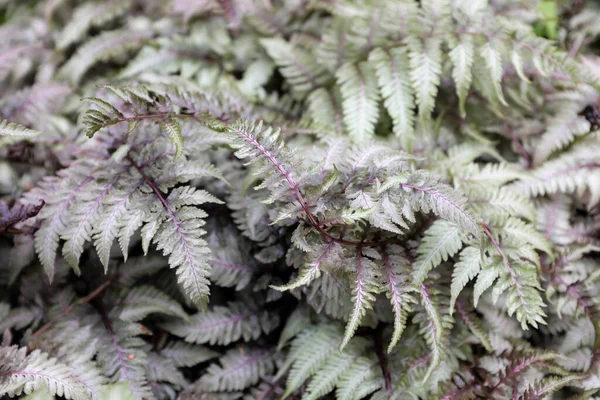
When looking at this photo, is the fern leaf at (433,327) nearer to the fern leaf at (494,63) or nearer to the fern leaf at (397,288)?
the fern leaf at (397,288)

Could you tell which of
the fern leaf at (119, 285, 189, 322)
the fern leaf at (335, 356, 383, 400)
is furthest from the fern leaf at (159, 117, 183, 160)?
the fern leaf at (335, 356, 383, 400)

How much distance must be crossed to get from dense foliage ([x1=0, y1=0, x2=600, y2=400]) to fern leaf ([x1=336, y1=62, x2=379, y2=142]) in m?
0.01

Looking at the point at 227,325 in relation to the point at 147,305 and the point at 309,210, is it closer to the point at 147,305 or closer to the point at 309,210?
the point at 147,305

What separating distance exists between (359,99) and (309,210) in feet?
2.77

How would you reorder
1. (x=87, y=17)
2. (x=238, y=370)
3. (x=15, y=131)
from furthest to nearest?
(x=87, y=17), (x=238, y=370), (x=15, y=131)

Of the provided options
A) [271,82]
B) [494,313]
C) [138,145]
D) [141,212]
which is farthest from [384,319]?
[271,82]

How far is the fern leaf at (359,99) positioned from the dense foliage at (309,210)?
0.01 m

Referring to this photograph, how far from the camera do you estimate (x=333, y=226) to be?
1738 mm

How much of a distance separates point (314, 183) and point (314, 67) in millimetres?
997

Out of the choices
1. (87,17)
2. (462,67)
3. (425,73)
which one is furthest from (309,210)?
(87,17)

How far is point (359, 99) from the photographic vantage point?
2266 millimetres

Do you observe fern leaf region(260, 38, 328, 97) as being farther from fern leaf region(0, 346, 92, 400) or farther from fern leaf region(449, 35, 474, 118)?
fern leaf region(0, 346, 92, 400)

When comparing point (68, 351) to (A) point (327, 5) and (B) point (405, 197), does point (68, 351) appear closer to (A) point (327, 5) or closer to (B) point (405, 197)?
(B) point (405, 197)

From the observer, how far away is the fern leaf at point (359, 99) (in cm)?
220
